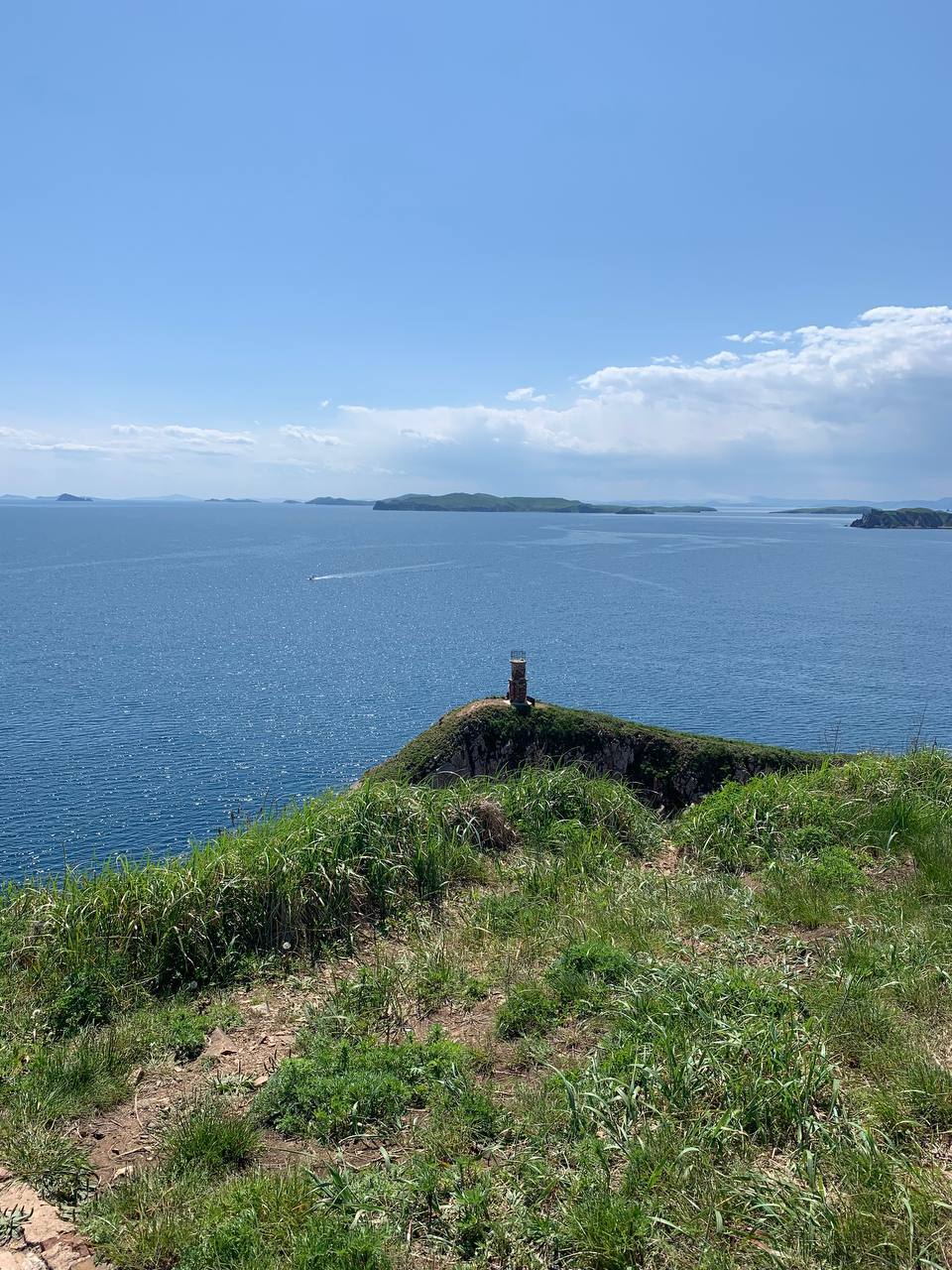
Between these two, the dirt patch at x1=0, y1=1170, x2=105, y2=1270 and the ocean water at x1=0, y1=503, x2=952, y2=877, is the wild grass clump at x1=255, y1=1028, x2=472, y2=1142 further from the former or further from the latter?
the ocean water at x1=0, y1=503, x2=952, y2=877

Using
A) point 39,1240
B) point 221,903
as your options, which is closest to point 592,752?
point 221,903

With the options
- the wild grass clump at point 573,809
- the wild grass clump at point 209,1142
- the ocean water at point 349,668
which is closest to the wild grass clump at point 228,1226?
the wild grass clump at point 209,1142

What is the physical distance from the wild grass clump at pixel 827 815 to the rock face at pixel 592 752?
785 centimetres

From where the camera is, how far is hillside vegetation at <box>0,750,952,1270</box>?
417 centimetres

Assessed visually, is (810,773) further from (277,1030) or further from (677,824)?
(277,1030)

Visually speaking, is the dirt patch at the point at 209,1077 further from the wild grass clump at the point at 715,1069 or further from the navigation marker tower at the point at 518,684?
the navigation marker tower at the point at 518,684

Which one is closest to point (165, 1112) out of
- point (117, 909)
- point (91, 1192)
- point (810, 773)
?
point (91, 1192)

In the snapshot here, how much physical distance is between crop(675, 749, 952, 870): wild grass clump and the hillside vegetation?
0.08 meters

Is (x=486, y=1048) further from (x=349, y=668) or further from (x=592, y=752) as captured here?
(x=349, y=668)

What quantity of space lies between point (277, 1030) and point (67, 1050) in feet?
5.57

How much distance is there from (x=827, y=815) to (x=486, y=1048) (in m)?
6.73

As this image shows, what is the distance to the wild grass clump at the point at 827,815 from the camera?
9.82m

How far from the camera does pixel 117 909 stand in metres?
7.80

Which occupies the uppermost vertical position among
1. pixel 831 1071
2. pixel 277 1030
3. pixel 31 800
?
A: pixel 831 1071
